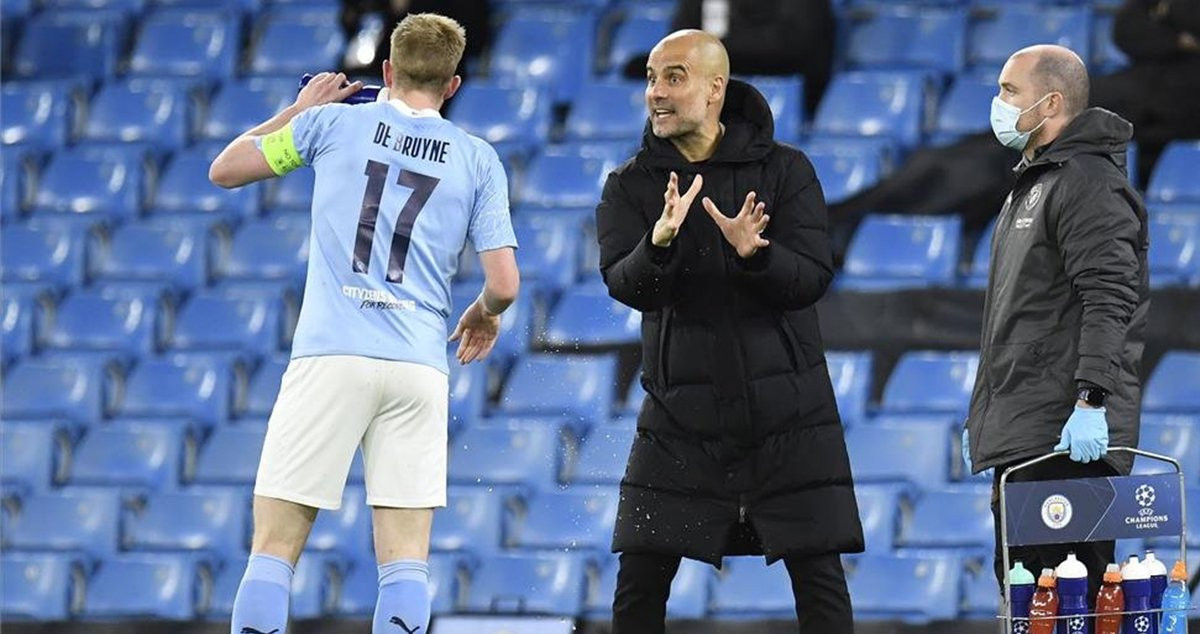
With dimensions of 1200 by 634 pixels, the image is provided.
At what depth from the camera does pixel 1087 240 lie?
219 inches

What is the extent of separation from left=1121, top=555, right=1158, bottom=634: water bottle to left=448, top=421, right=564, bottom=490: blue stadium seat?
13.5ft

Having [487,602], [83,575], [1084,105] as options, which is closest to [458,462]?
[487,602]

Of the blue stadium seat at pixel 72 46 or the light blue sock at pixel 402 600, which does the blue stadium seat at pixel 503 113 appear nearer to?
the blue stadium seat at pixel 72 46

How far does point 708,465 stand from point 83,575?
14.9 feet

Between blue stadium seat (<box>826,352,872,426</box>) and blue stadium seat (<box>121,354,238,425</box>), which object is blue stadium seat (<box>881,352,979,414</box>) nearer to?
blue stadium seat (<box>826,352,872,426</box>)

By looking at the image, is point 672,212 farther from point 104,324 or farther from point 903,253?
point 104,324

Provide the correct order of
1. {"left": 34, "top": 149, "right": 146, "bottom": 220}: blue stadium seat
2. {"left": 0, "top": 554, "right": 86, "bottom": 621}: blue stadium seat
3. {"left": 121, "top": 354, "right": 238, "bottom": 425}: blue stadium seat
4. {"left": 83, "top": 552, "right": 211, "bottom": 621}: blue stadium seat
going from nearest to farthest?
{"left": 83, "top": 552, "right": 211, "bottom": 621}: blue stadium seat, {"left": 0, "top": 554, "right": 86, "bottom": 621}: blue stadium seat, {"left": 121, "top": 354, "right": 238, "bottom": 425}: blue stadium seat, {"left": 34, "top": 149, "right": 146, "bottom": 220}: blue stadium seat

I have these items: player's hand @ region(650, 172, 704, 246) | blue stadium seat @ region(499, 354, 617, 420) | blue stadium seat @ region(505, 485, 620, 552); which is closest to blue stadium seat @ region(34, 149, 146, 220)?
blue stadium seat @ region(499, 354, 617, 420)

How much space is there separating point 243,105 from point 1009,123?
6399 mm

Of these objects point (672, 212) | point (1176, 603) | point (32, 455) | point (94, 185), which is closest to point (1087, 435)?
point (1176, 603)

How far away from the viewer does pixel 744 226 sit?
5.45m

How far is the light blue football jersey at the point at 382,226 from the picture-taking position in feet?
18.1

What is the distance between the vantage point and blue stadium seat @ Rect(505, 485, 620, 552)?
8883mm

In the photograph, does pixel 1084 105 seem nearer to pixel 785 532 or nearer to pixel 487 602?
pixel 785 532
